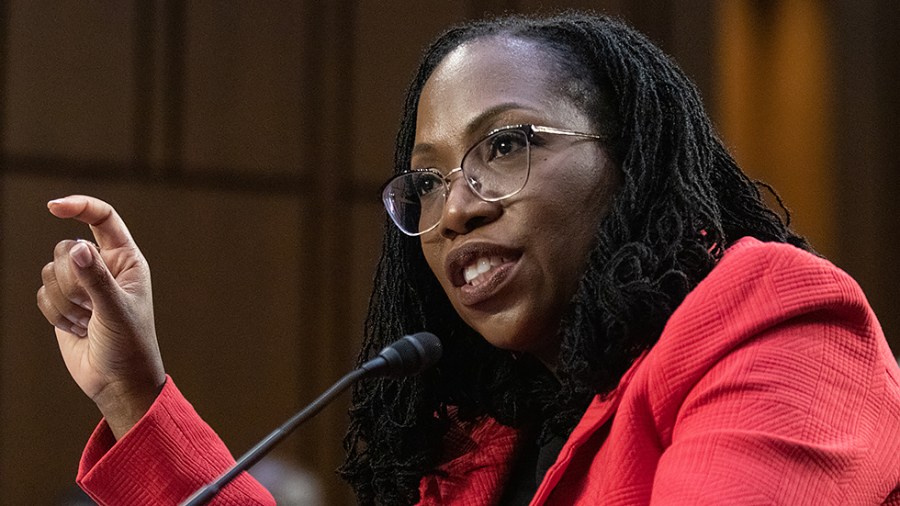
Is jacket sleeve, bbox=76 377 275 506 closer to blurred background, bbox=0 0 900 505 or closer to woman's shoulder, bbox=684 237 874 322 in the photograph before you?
woman's shoulder, bbox=684 237 874 322

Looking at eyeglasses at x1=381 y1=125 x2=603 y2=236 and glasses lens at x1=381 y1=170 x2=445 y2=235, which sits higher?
eyeglasses at x1=381 y1=125 x2=603 y2=236

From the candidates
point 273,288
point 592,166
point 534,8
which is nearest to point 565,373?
point 592,166

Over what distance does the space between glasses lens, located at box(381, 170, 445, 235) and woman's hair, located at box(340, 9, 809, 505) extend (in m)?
0.10

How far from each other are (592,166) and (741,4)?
333 centimetres

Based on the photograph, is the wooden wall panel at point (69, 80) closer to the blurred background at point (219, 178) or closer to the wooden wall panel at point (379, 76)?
the blurred background at point (219, 178)

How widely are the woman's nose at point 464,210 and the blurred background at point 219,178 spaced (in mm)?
1937

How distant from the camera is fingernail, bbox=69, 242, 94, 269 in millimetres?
1441

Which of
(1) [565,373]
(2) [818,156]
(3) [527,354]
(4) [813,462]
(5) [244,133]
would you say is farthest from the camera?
(2) [818,156]

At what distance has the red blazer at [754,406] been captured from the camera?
3.47ft

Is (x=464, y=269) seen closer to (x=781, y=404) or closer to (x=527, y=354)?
(x=527, y=354)

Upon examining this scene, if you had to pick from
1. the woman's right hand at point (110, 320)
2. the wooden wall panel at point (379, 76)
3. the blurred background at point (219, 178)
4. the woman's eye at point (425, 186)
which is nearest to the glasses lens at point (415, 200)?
the woman's eye at point (425, 186)

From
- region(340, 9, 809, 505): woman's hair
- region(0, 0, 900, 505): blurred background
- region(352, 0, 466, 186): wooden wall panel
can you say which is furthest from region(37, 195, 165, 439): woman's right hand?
region(352, 0, 466, 186): wooden wall panel

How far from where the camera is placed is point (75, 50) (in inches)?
135

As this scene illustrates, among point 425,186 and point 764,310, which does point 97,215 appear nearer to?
point 425,186
